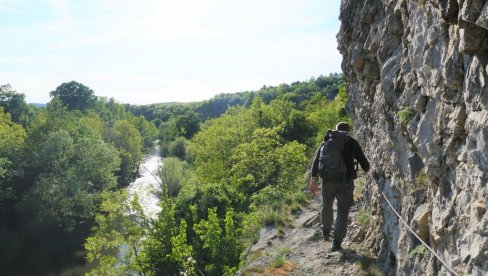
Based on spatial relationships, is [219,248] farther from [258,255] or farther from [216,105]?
[216,105]

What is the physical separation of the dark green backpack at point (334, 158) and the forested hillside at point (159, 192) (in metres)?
4.85

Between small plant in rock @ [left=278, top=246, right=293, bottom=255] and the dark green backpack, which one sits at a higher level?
the dark green backpack

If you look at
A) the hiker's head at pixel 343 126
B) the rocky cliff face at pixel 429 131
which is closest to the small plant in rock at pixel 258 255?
the rocky cliff face at pixel 429 131

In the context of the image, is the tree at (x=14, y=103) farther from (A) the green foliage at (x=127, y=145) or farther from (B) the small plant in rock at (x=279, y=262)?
(B) the small plant in rock at (x=279, y=262)

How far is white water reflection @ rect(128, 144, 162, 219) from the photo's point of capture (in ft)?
125

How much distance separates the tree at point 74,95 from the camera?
267 ft

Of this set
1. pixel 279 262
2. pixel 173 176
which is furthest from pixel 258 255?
pixel 173 176

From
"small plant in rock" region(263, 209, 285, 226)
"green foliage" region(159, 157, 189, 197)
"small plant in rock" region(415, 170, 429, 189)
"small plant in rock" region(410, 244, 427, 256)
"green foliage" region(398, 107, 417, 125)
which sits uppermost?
"green foliage" region(398, 107, 417, 125)

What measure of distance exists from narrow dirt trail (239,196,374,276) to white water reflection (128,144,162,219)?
16417mm

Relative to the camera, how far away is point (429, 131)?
18.3 feet

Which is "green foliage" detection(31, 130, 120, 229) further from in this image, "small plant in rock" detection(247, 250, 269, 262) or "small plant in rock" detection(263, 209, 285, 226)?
"small plant in rock" detection(247, 250, 269, 262)

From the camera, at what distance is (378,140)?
8.80 meters

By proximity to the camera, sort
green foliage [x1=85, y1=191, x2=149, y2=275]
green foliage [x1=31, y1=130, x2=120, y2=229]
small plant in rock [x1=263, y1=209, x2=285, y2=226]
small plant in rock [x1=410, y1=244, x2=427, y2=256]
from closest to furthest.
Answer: small plant in rock [x1=410, y1=244, x2=427, y2=256]
small plant in rock [x1=263, y1=209, x2=285, y2=226]
green foliage [x1=85, y1=191, x2=149, y2=275]
green foliage [x1=31, y1=130, x2=120, y2=229]

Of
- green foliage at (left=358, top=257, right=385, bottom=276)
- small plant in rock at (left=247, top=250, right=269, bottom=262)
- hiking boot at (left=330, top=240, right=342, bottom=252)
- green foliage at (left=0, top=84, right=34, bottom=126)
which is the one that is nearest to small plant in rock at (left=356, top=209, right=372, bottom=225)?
hiking boot at (left=330, top=240, right=342, bottom=252)
